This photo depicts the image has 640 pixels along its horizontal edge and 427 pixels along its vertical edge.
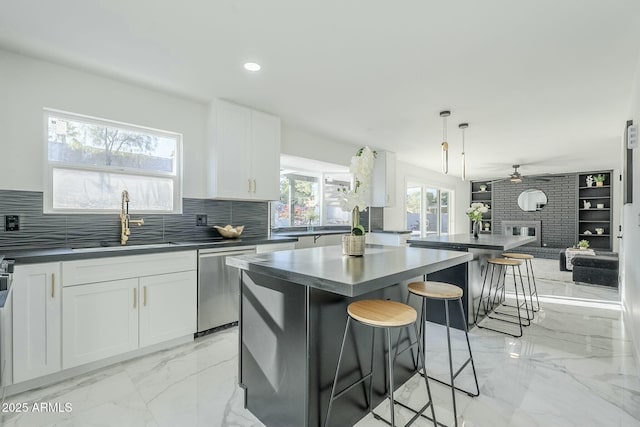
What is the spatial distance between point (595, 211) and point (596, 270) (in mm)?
5108

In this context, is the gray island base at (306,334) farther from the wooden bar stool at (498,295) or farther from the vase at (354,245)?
the wooden bar stool at (498,295)

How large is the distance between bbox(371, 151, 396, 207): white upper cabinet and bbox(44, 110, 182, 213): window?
3525 millimetres

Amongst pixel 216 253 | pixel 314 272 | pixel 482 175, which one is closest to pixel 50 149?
pixel 216 253

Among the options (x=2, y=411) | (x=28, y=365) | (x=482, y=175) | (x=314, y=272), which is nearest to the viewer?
(x=314, y=272)

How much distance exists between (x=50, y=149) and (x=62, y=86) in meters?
0.54

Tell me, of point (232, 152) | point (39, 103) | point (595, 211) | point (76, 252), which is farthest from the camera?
point (595, 211)

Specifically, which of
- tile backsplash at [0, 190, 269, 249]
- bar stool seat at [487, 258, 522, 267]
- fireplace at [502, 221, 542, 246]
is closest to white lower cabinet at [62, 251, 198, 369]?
tile backsplash at [0, 190, 269, 249]

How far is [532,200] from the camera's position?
31.5 feet

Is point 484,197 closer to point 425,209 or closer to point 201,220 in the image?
point 425,209

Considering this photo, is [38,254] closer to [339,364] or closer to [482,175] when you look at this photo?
[339,364]

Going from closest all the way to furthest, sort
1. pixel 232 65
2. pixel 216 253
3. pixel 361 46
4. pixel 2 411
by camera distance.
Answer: pixel 2 411, pixel 361 46, pixel 232 65, pixel 216 253

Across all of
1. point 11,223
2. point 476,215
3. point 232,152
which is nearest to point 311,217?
point 232,152

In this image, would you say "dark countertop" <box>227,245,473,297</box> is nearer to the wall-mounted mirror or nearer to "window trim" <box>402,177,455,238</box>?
"window trim" <box>402,177,455,238</box>

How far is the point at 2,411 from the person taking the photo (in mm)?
1846
